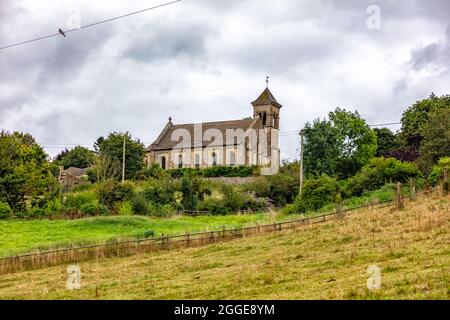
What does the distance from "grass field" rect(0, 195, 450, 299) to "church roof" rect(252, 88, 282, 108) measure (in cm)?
5385

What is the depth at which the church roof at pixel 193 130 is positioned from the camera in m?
76.2

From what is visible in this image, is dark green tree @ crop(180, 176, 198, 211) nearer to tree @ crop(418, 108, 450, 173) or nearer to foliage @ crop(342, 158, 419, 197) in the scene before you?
foliage @ crop(342, 158, 419, 197)

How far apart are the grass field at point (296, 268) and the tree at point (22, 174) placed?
25.8 m

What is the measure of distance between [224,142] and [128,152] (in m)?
14.6

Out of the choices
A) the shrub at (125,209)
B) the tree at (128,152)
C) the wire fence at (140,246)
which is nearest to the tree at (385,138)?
the tree at (128,152)

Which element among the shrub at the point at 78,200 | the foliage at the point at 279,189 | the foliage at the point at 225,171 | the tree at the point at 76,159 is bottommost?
the shrub at the point at 78,200

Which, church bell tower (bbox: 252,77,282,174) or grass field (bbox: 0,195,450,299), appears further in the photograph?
church bell tower (bbox: 252,77,282,174)

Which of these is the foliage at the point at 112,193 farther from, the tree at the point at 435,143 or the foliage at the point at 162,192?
the tree at the point at 435,143

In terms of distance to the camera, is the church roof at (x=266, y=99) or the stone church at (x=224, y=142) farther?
the church roof at (x=266, y=99)

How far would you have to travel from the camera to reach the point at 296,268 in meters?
16.6

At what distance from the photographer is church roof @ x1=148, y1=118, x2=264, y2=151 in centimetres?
7625

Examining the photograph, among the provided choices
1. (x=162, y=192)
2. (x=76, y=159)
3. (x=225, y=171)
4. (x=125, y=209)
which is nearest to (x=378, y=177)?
(x=162, y=192)

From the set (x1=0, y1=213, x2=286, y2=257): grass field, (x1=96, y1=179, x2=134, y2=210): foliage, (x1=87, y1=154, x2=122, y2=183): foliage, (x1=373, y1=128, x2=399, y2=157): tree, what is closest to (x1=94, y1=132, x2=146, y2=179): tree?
(x1=87, y1=154, x2=122, y2=183): foliage

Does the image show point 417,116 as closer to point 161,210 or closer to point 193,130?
A: point 193,130
